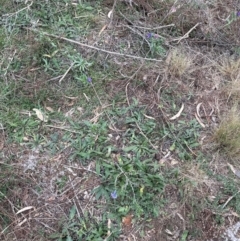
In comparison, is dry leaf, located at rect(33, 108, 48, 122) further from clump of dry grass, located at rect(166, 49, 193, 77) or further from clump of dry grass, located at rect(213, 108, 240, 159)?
clump of dry grass, located at rect(213, 108, 240, 159)

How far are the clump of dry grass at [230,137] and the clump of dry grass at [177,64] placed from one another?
398mm

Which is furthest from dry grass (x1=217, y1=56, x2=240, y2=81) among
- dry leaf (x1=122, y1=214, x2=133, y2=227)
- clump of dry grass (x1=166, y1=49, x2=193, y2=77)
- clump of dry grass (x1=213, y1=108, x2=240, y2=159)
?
dry leaf (x1=122, y1=214, x2=133, y2=227)

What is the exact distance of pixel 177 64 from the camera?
2348 millimetres

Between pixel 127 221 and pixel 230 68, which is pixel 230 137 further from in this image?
pixel 127 221

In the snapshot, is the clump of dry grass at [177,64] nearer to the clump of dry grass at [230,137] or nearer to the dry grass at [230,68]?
the dry grass at [230,68]

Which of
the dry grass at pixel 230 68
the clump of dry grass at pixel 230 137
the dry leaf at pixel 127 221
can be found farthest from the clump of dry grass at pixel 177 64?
the dry leaf at pixel 127 221

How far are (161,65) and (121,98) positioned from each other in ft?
1.07

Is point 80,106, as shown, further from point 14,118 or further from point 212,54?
point 212,54

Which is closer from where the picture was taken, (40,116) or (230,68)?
(40,116)

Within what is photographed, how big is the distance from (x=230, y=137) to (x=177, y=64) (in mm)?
513

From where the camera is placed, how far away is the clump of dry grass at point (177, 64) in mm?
2346

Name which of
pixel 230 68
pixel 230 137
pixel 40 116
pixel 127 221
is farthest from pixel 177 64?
pixel 127 221

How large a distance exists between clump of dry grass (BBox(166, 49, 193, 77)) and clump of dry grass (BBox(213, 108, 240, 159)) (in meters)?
0.40

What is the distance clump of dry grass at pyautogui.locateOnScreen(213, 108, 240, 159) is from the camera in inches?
82.4
